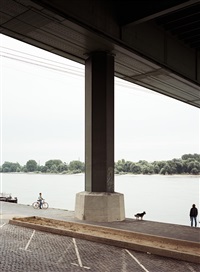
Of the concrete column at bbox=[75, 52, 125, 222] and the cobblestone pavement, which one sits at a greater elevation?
the concrete column at bbox=[75, 52, 125, 222]

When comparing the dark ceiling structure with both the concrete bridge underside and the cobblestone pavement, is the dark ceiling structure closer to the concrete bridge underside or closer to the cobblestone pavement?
the concrete bridge underside

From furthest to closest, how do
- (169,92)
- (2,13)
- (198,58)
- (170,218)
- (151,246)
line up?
(170,218) < (169,92) < (198,58) < (2,13) < (151,246)

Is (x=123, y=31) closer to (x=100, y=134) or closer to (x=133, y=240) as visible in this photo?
(x=100, y=134)

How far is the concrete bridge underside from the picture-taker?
12.0 meters

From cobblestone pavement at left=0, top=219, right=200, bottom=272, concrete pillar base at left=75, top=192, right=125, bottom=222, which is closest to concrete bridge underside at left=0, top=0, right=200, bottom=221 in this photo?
concrete pillar base at left=75, top=192, right=125, bottom=222

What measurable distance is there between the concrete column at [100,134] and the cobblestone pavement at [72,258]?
4729 mm

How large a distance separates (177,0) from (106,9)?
2769 millimetres

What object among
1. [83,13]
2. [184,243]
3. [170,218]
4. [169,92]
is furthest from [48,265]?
[170,218]

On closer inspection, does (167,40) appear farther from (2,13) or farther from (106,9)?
(2,13)

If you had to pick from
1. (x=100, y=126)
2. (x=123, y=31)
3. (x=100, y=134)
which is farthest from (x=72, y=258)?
(x=123, y=31)

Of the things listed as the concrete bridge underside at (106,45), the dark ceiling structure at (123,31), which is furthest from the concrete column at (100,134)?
the dark ceiling structure at (123,31)

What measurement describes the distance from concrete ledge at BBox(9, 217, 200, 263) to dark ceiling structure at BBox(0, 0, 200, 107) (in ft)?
Answer: 24.7

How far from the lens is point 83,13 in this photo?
11.9 m

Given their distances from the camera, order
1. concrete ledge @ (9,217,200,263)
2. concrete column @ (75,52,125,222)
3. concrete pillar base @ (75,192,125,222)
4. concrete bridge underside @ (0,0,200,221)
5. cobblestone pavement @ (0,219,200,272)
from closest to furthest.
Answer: cobblestone pavement @ (0,219,200,272) → concrete ledge @ (9,217,200,263) → concrete bridge underside @ (0,0,200,221) → concrete pillar base @ (75,192,125,222) → concrete column @ (75,52,125,222)
